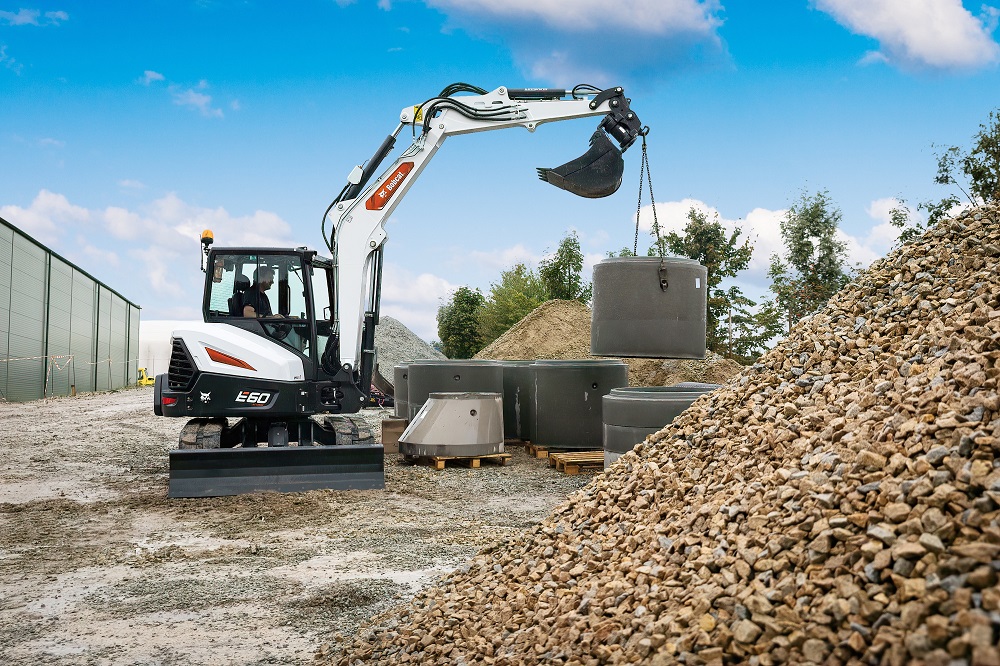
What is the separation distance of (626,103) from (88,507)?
7.06 meters

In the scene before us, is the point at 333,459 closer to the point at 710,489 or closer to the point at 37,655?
the point at 37,655

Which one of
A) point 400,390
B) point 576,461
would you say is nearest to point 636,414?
point 576,461

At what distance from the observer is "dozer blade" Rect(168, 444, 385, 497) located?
829 cm

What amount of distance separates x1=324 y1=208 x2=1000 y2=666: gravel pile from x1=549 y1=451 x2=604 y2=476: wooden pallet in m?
4.87

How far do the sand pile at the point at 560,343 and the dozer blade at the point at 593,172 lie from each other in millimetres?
8396

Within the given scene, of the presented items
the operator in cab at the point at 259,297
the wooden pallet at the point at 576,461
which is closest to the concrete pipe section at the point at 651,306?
the wooden pallet at the point at 576,461

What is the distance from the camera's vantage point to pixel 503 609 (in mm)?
3916

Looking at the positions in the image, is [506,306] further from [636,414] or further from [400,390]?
[636,414]

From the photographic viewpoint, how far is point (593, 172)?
8.88 m

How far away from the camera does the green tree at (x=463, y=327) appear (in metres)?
35.8

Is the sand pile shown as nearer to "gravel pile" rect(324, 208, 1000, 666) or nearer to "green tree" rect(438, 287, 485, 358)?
"gravel pile" rect(324, 208, 1000, 666)

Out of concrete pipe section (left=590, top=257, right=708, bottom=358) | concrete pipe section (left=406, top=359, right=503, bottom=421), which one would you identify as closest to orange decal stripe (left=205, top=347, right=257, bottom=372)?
concrete pipe section (left=406, top=359, right=503, bottom=421)

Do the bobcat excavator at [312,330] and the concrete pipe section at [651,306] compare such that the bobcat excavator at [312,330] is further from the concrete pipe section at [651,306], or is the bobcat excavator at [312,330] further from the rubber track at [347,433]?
the concrete pipe section at [651,306]

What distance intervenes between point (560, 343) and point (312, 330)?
1050 cm
